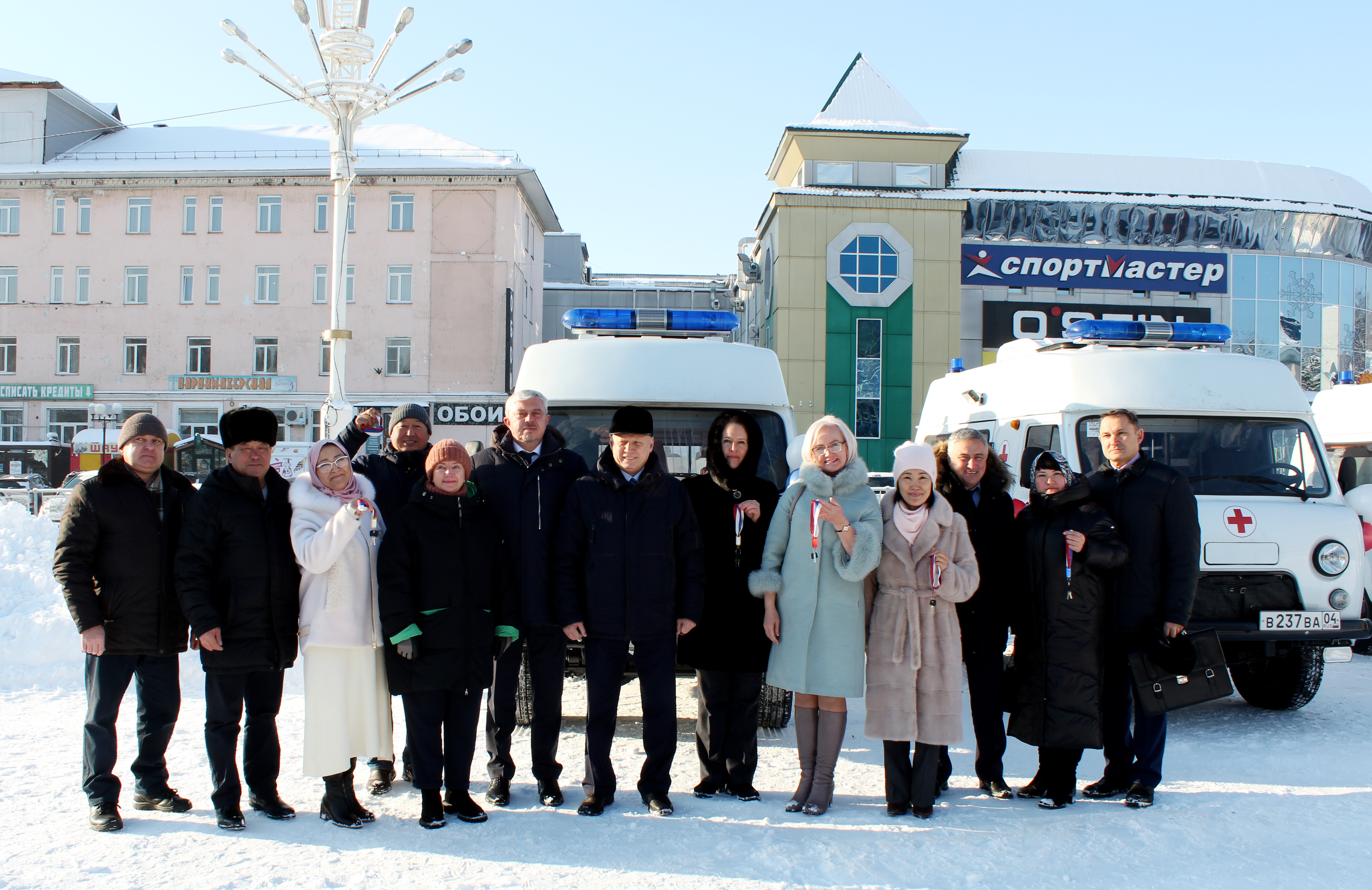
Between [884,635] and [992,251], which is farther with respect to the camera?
[992,251]

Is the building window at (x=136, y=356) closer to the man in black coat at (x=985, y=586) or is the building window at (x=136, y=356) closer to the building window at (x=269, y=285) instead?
the building window at (x=269, y=285)

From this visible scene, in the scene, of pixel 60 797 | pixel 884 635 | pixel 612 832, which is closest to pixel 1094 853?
pixel 884 635

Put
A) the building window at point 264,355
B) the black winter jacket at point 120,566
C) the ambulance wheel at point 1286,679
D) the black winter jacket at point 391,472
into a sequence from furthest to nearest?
the building window at point 264,355 → the ambulance wheel at point 1286,679 → the black winter jacket at point 391,472 → the black winter jacket at point 120,566

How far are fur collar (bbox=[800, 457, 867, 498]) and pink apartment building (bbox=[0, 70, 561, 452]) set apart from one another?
96.8 ft

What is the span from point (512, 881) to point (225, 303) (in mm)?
34903

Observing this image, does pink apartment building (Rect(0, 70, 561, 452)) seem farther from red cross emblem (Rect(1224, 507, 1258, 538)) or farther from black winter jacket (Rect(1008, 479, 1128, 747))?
black winter jacket (Rect(1008, 479, 1128, 747))

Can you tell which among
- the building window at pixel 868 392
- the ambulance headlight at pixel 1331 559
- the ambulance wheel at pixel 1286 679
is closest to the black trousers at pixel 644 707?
the ambulance wheel at pixel 1286 679

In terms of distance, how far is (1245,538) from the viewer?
6.18m

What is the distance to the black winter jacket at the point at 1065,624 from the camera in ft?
15.2

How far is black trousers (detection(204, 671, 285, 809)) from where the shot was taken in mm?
4285

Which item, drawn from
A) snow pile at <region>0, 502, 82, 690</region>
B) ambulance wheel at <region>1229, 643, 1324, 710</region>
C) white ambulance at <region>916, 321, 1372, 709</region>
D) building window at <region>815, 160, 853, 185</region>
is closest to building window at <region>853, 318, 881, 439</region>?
building window at <region>815, 160, 853, 185</region>

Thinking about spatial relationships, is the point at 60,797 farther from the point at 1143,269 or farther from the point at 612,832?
the point at 1143,269

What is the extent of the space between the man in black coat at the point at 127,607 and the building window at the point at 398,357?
30.4m

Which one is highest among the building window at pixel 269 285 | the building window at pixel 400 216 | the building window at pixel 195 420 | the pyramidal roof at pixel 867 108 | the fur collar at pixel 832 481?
the pyramidal roof at pixel 867 108
